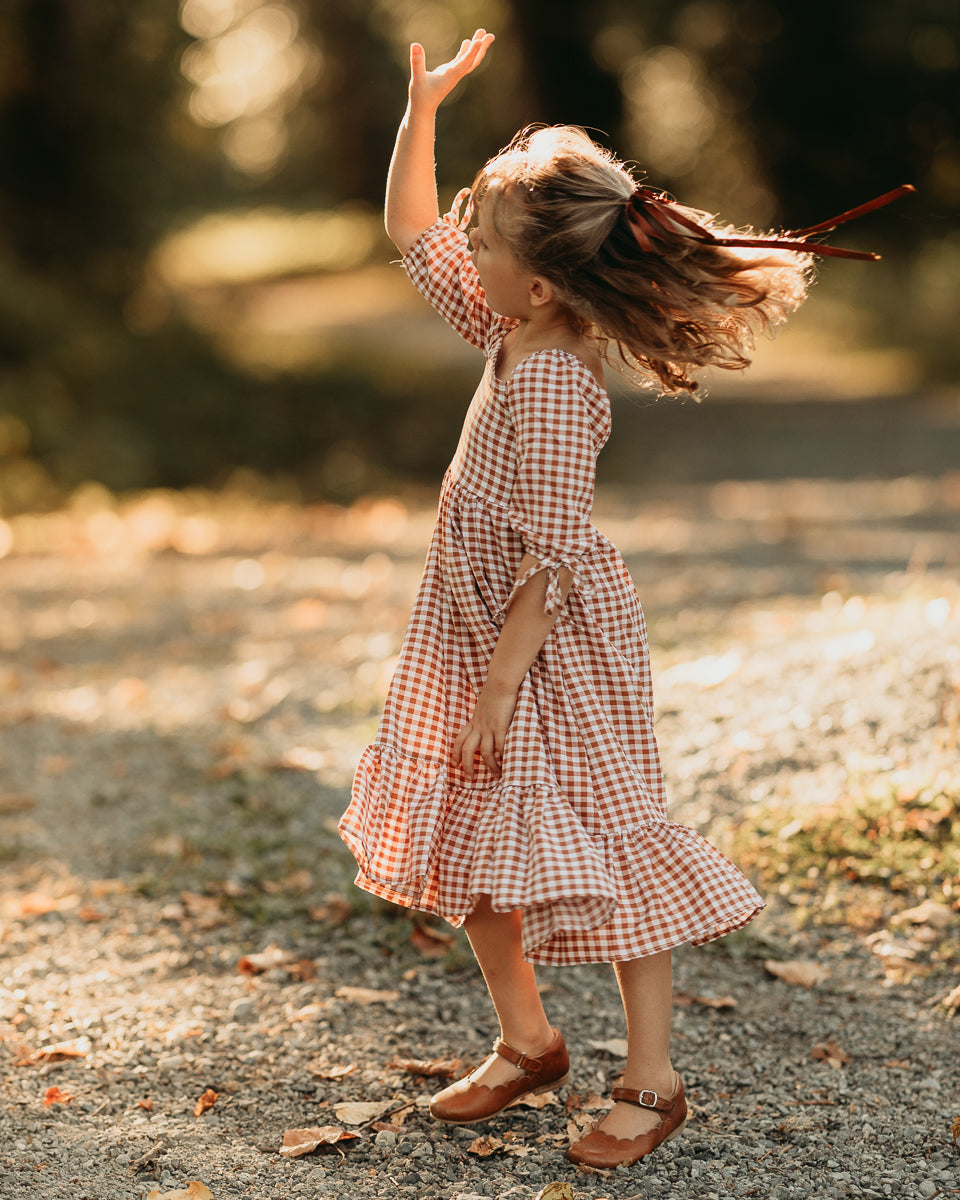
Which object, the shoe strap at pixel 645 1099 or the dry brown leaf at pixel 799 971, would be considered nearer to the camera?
the shoe strap at pixel 645 1099

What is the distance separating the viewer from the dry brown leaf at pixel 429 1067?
301 cm

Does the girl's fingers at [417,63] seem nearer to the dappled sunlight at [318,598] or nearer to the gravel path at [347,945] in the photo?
the gravel path at [347,945]

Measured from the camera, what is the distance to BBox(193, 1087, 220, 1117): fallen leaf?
9.34 ft

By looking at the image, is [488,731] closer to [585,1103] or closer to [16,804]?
[585,1103]

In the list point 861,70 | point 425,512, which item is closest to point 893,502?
point 425,512

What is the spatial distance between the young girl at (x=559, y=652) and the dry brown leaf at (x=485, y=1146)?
6 cm

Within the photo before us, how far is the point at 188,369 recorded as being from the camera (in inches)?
607

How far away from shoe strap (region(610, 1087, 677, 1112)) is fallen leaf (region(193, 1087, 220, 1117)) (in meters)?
0.87

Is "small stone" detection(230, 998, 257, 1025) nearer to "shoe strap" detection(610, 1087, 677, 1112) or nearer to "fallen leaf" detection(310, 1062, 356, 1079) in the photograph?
"fallen leaf" detection(310, 1062, 356, 1079)

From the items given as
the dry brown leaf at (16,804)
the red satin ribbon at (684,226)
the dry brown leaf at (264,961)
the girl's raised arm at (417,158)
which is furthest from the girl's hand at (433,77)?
the dry brown leaf at (16,804)

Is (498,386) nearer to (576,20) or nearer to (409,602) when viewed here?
(409,602)

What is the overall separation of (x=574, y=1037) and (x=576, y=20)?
21325 mm

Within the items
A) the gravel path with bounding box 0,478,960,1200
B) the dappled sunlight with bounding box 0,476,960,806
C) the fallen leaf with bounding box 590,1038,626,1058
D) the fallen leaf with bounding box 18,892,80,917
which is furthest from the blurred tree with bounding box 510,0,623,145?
the fallen leaf with bounding box 590,1038,626,1058

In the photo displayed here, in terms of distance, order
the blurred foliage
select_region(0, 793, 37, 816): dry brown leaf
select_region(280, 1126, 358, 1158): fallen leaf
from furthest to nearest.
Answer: the blurred foliage
select_region(0, 793, 37, 816): dry brown leaf
select_region(280, 1126, 358, 1158): fallen leaf
